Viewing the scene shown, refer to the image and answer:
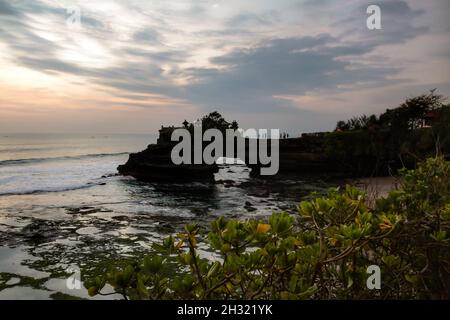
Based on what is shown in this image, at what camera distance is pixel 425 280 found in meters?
2.82

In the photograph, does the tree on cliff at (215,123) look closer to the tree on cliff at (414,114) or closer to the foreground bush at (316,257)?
the tree on cliff at (414,114)

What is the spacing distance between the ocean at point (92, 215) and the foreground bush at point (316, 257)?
6889mm

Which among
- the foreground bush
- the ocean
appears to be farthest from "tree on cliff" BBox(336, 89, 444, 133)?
the foreground bush

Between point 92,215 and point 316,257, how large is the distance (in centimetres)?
1740

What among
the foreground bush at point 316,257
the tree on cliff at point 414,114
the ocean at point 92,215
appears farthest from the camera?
the tree on cliff at point 414,114

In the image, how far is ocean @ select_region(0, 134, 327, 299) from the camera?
32.8 ft

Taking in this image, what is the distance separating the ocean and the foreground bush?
22.6 ft

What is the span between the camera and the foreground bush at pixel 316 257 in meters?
2.13

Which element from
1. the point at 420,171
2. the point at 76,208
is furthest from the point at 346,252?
the point at 76,208

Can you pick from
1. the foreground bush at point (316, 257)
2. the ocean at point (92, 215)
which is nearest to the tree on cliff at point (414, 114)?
the ocean at point (92, 215)

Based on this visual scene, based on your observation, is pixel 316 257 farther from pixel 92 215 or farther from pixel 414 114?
pixel 414 114

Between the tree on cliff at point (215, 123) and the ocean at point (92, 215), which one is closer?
the ocean at point (92, 215)
